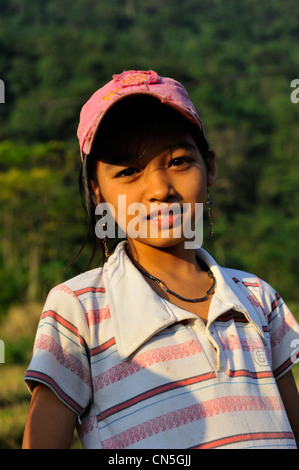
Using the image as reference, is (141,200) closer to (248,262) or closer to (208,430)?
(208,430)

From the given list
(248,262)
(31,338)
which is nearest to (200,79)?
(248,262)

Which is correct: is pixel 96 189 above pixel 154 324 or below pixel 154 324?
above

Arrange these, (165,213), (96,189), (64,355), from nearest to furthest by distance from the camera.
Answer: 1. (64,355)
2. (165,213)
3. (96,189)

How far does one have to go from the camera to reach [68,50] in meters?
31.7

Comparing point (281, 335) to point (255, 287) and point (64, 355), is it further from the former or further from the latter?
point (64, 355)

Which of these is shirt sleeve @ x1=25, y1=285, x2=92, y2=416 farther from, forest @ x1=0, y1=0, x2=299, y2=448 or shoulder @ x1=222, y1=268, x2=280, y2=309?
forest @ x1=0, y1=0, x2=299, y2=448

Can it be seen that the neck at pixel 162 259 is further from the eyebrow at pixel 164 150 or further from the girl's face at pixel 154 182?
the eyebrow at pixel 164 150

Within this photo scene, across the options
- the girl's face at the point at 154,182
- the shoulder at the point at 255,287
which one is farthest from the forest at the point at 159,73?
the girl's face at the point at 154,182

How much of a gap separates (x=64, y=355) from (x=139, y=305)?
0.17 meters

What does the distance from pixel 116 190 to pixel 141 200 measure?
0.06 metres

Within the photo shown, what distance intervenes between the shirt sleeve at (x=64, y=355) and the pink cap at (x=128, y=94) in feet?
1.05

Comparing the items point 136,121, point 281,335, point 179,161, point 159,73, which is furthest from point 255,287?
point 159,73

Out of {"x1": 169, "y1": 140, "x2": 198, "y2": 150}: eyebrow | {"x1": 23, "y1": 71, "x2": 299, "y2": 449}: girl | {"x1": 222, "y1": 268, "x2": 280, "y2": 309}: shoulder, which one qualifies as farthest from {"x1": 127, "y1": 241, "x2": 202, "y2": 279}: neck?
{"x1": 169, "y1": 140, "x2": 198, "y2": 150}: eyebrow

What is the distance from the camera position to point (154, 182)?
3.89 feet
